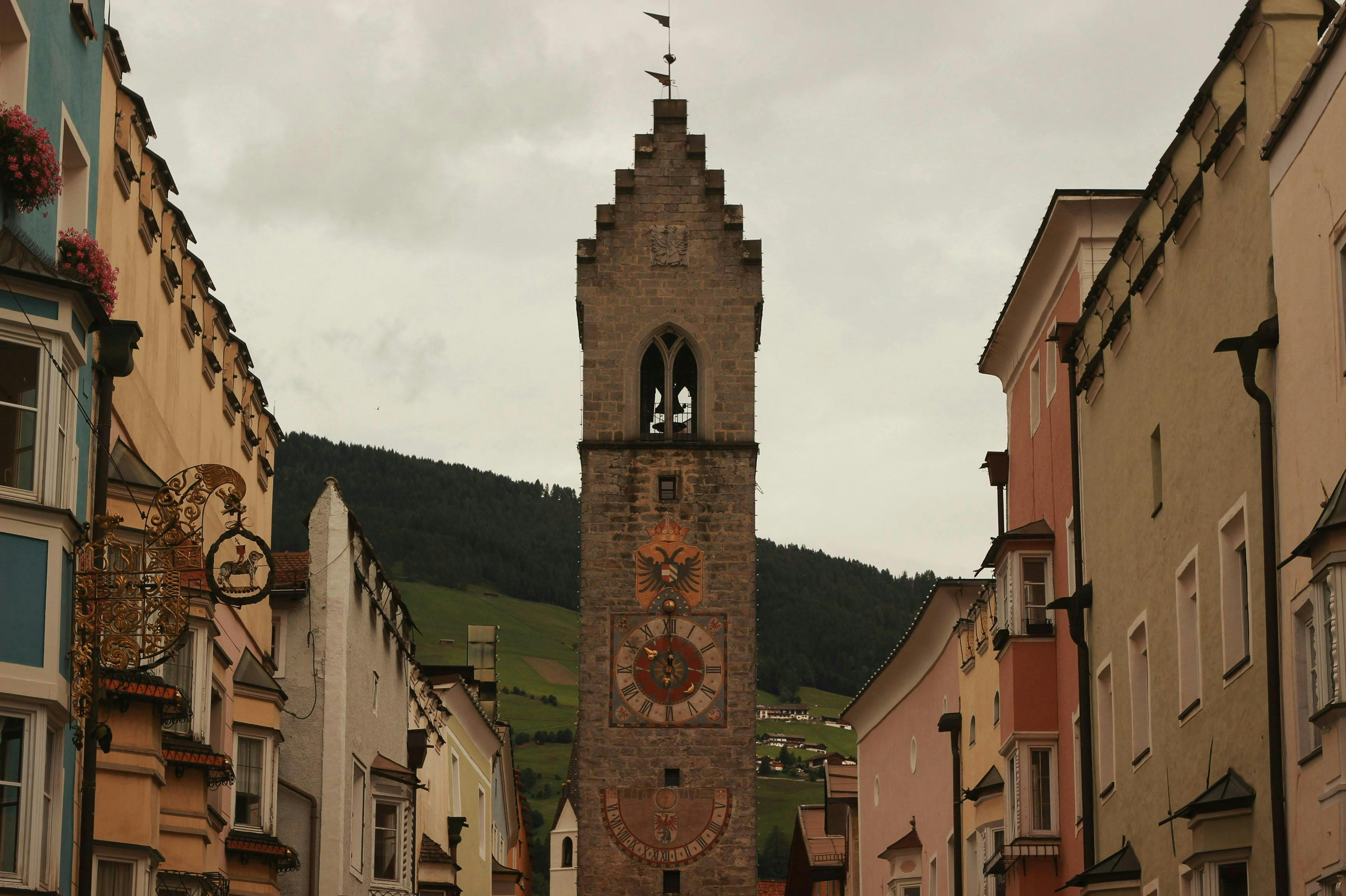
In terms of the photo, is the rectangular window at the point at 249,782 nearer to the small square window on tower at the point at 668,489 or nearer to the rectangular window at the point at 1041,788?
the rectangular window at the point at 1041,788

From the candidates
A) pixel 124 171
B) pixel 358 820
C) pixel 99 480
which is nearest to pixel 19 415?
pixel 99 480

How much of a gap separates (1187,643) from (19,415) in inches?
455

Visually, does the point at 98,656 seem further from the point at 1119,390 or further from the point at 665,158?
the point at 665,158

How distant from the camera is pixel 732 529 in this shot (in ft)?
179

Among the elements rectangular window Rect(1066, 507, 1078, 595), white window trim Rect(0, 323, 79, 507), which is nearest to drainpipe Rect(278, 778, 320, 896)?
rectangular window Rect(1066, 507, 1078, 595)

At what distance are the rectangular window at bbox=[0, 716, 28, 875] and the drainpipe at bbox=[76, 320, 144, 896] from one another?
4.54 ft

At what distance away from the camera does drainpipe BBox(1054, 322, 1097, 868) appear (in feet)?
90.3

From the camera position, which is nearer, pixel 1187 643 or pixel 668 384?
pixel 1187 643

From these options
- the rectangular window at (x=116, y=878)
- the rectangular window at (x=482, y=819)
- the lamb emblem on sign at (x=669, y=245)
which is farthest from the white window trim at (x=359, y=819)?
the lamb emblem on sign at (x=669, y=245)

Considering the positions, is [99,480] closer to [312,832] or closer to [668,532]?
[312,832]

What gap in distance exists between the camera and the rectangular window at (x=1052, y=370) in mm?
30922

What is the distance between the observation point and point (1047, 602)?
31.2 meters

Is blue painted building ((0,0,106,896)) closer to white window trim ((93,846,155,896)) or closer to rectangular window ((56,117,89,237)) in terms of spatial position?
rectangular window ((56,117,89,237))

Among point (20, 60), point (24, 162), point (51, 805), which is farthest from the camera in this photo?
point (20, 60)
